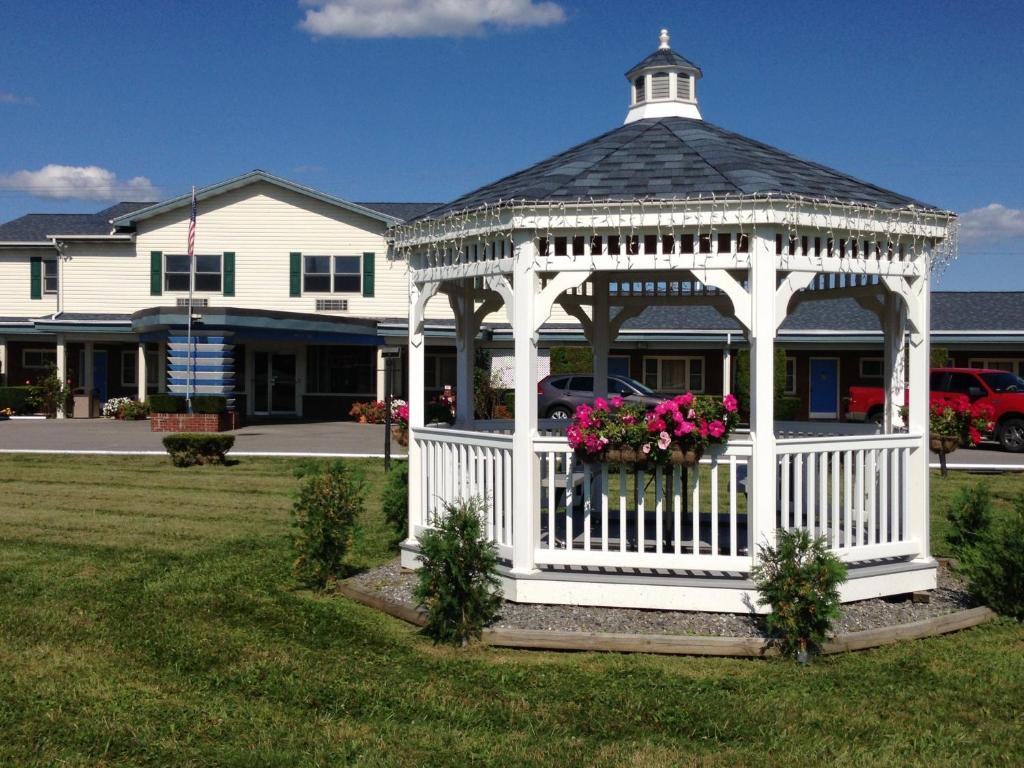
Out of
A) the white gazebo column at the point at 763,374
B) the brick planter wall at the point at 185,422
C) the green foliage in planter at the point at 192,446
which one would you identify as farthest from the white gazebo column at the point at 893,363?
the brick planter wall at the point at 185,422

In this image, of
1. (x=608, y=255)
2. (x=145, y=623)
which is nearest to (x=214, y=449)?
(x=145, y=623)

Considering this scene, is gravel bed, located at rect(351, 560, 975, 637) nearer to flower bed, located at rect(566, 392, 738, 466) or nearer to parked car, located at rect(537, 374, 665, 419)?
flower bed, located at rect(566, 392, 738, 466)

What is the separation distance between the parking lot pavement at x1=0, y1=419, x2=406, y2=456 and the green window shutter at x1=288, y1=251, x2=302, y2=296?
4057mm

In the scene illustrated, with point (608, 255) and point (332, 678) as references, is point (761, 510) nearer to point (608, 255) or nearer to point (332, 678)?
point (608, 255)

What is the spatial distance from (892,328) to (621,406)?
309cm

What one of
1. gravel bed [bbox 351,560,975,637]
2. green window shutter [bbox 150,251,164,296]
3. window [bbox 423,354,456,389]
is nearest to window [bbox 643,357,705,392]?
window [bbox 423,354,456,389]

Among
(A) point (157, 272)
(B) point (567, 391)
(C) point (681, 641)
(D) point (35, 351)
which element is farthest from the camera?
(D) point (35, 351)

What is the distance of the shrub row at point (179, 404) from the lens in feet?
89.0

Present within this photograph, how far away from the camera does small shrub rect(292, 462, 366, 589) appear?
29.3 feet

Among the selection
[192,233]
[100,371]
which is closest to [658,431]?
[192,233]

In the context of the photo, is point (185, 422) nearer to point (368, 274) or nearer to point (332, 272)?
point (332, 272)

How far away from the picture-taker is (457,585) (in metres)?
7.14

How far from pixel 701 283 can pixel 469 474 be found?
2.40 m

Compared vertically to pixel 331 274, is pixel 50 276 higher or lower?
higher
